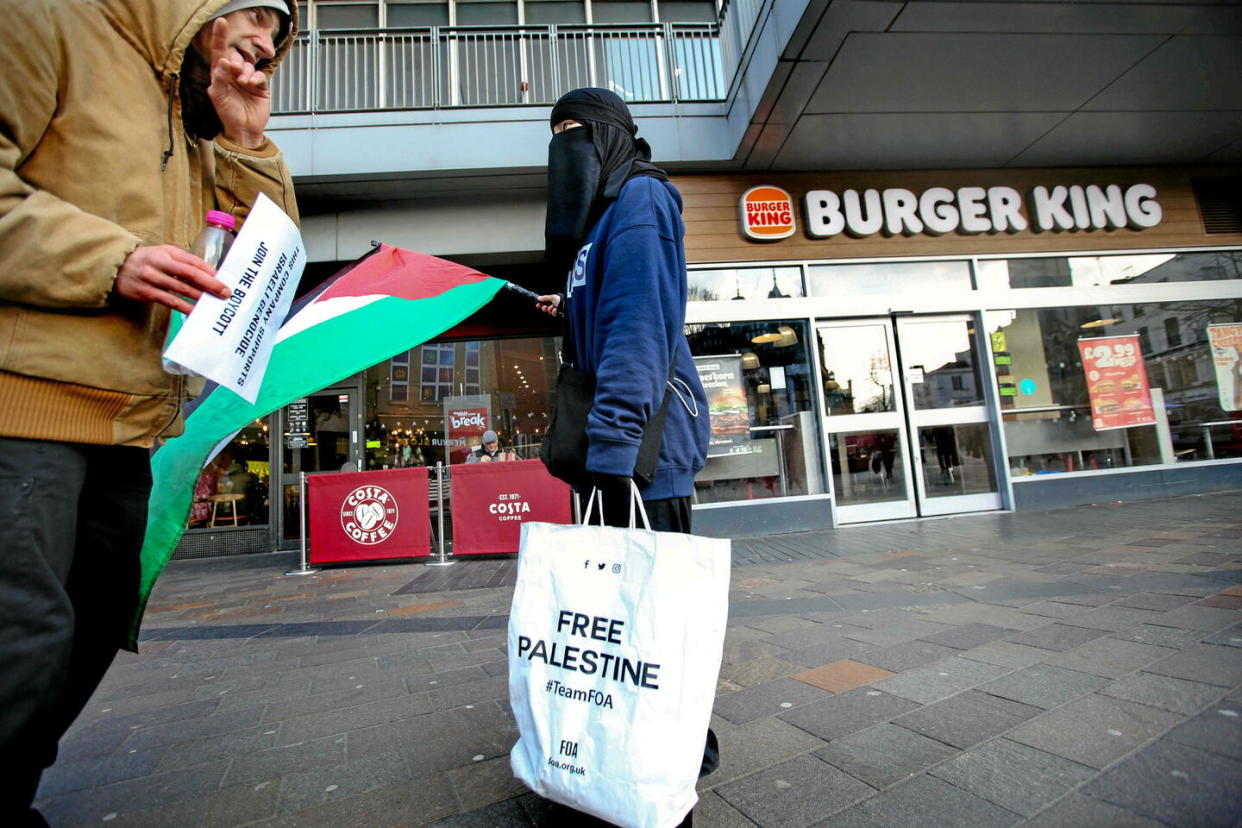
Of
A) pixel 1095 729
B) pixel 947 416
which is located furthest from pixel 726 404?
pixel 1095 729

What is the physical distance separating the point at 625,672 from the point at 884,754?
Result: 1.10m

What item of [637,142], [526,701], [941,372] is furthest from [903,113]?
[526,701]

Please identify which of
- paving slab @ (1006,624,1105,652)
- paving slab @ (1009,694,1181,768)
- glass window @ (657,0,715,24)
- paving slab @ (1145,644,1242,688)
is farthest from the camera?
glass window @ (657,0,715,24)

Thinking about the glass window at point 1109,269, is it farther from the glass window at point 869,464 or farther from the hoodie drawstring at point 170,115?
the hoodie drawstring at point 170,115

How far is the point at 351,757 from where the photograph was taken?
200 centimetres

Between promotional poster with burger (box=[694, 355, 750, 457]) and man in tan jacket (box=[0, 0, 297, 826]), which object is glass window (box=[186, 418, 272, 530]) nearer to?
promotional poster with burger (box=[694, 355, 750, 457])

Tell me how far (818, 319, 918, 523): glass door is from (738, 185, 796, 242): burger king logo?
1.36 meters

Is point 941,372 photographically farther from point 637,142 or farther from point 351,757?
point 351,757

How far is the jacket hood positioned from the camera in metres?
1.14

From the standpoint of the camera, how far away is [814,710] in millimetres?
2121

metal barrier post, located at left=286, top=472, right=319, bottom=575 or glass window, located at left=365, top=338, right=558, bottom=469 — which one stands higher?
glass window, located at left=365, top=338, right=558, bottom=469

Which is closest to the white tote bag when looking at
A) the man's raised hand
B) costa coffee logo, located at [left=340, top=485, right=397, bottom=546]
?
the man's raised hand

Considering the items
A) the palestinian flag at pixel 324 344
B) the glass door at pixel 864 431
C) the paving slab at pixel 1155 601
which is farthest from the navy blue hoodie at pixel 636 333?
the glass door at pixel 864 431

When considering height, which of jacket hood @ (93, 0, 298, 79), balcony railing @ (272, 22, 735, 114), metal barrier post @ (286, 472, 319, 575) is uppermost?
balcony railing @ (272, 22, 735, 114)
